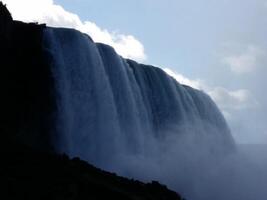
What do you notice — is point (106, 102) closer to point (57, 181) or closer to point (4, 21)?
point (4, 21)

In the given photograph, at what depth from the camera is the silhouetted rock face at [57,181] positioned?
17672 mm

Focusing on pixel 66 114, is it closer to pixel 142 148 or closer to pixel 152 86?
pixel 142 148

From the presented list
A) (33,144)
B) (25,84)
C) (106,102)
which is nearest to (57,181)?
(33,144)

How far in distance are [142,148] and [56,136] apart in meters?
8.00

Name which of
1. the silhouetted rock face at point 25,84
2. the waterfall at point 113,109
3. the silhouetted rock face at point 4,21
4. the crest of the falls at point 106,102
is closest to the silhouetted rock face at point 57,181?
the silhouetted rock face at point 25,84

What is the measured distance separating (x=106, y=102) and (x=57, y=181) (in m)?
15.7

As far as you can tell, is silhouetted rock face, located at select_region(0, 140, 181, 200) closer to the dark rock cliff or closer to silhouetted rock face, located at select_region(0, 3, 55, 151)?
the dark rock cliff

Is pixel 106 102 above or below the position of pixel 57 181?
above

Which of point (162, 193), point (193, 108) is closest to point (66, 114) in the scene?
point (162, 193)

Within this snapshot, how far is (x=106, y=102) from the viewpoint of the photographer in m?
34.4

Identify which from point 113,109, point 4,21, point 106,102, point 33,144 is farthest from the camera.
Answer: point 113,109

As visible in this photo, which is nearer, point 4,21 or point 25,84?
point 4,21

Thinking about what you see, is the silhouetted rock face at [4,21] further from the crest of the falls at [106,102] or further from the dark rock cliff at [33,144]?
the crest of the falls at [106,102]

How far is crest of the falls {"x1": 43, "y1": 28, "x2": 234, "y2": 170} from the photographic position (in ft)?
106
